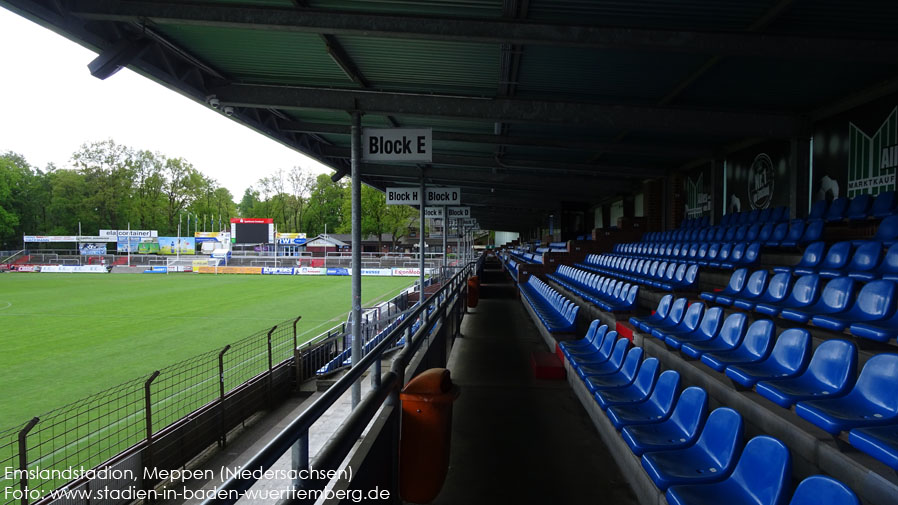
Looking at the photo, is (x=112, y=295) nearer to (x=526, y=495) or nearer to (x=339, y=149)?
(x=339, y=149)

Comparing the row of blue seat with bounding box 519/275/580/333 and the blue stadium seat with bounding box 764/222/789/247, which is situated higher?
the blue stadium seat with bounding box 764/222/789/247

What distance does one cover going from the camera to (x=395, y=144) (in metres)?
6.83

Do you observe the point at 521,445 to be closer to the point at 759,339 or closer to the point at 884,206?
the point at 759,339

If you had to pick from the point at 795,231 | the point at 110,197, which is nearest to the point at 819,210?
the point at 795,231

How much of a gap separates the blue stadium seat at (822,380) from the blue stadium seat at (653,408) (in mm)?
527

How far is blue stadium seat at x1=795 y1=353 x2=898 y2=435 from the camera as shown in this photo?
232cm

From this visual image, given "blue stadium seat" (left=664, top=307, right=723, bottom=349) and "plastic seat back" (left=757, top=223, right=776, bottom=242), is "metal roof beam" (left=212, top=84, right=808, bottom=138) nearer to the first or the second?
"plastic seat back" (left=757, top=223, right=776, bottom=242)

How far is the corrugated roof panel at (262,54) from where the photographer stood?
19.0ft

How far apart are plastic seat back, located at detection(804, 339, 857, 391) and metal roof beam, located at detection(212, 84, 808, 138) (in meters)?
5.67

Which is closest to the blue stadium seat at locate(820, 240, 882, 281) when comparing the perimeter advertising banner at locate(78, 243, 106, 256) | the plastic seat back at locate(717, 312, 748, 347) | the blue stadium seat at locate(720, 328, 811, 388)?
the plastic seat back at locate(717, 312, 748, 347)

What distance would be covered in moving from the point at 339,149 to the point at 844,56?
10.5 m

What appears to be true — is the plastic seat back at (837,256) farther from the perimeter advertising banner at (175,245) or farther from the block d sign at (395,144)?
the perimeter advertising banner at (175,245)

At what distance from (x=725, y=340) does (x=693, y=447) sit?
68.4 inches

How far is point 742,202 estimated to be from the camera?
1189 cm
